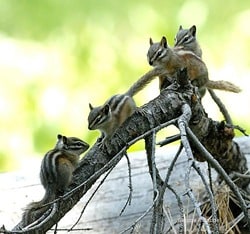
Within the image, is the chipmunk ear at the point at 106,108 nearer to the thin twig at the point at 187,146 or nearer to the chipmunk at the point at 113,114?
the chipmunk at the point at 113,114

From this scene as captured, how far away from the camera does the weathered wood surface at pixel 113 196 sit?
218cm

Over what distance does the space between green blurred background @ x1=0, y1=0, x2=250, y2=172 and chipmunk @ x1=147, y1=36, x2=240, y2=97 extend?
990 millimetres

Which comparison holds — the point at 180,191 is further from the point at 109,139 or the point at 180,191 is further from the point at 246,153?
the point at 109,139

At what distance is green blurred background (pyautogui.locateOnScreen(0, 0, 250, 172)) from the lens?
329cm

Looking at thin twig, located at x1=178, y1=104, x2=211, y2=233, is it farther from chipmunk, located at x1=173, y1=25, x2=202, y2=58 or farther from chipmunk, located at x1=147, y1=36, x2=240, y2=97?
chipmunk, located at x1=173, y1=25, x2=202, y2=58

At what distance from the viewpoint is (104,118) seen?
1.97 meters

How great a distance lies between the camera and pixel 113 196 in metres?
2.27

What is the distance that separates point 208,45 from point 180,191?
137 cm

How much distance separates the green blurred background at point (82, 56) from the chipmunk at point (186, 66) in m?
0.99

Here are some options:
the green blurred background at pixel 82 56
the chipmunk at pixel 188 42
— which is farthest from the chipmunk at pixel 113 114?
the green blurred background at pixel 82 56

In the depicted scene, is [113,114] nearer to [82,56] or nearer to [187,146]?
[187,146]

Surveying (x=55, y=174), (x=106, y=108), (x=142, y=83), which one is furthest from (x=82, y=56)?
(x=55, y=174)

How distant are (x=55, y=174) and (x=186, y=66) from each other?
48 cm

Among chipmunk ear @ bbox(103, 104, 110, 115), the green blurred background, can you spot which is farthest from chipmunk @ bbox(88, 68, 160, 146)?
the green blurred background
